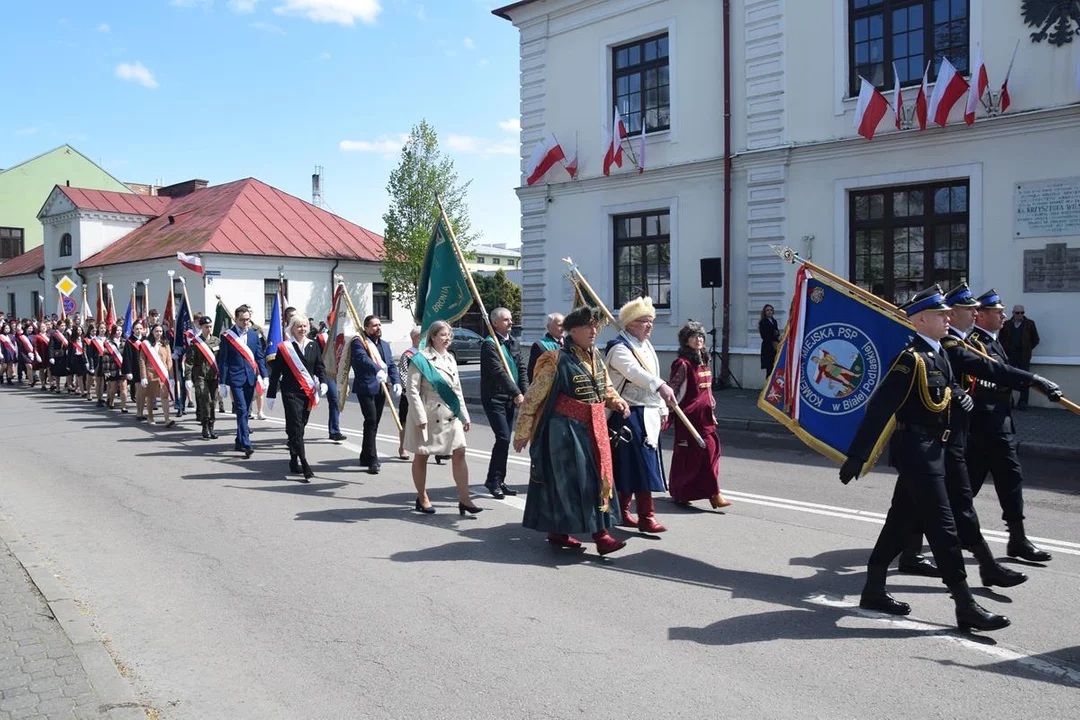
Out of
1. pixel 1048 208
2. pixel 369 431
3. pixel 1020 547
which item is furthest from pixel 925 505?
pixel 1048 208

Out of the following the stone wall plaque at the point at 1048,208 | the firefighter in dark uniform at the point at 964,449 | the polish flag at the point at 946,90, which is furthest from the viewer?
the polish flag at the point at 946,90

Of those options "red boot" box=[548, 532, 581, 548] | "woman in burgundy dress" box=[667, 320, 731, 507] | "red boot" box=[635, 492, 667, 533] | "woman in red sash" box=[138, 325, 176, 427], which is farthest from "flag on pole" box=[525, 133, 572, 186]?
"red boot" box=[548, 532, 581, 548]

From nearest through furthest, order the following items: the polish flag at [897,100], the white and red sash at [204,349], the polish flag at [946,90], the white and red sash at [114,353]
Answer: the white and red sash at [204,349]
the polish flag at [946,90]
the polish flag at [897,100]
the white and red sash at [114,353]

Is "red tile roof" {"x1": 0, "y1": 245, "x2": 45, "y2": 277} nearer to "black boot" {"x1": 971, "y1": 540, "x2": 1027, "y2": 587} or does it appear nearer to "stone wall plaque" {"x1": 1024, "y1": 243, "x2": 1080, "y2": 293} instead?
"stone wall plaque" {"x1": 1024, "y1": 243, "x2": 1080, "y2": 293}

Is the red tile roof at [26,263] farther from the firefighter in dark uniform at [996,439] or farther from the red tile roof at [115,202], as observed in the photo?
the firefighter in dark uniform at [996,439]

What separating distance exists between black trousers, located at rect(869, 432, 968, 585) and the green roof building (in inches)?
2285

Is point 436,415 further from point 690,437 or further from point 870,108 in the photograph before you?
point 870,108

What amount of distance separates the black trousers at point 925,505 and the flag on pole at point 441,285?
16.8 ft

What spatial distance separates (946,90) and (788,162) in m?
3.27

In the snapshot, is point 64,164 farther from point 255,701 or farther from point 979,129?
point 255,701

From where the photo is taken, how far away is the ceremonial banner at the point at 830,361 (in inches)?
260

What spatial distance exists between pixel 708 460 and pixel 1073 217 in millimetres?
9939

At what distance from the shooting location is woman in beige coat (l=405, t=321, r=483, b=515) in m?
7.82

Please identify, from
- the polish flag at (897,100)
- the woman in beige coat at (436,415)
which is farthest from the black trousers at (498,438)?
the polish flag at (897,100)
